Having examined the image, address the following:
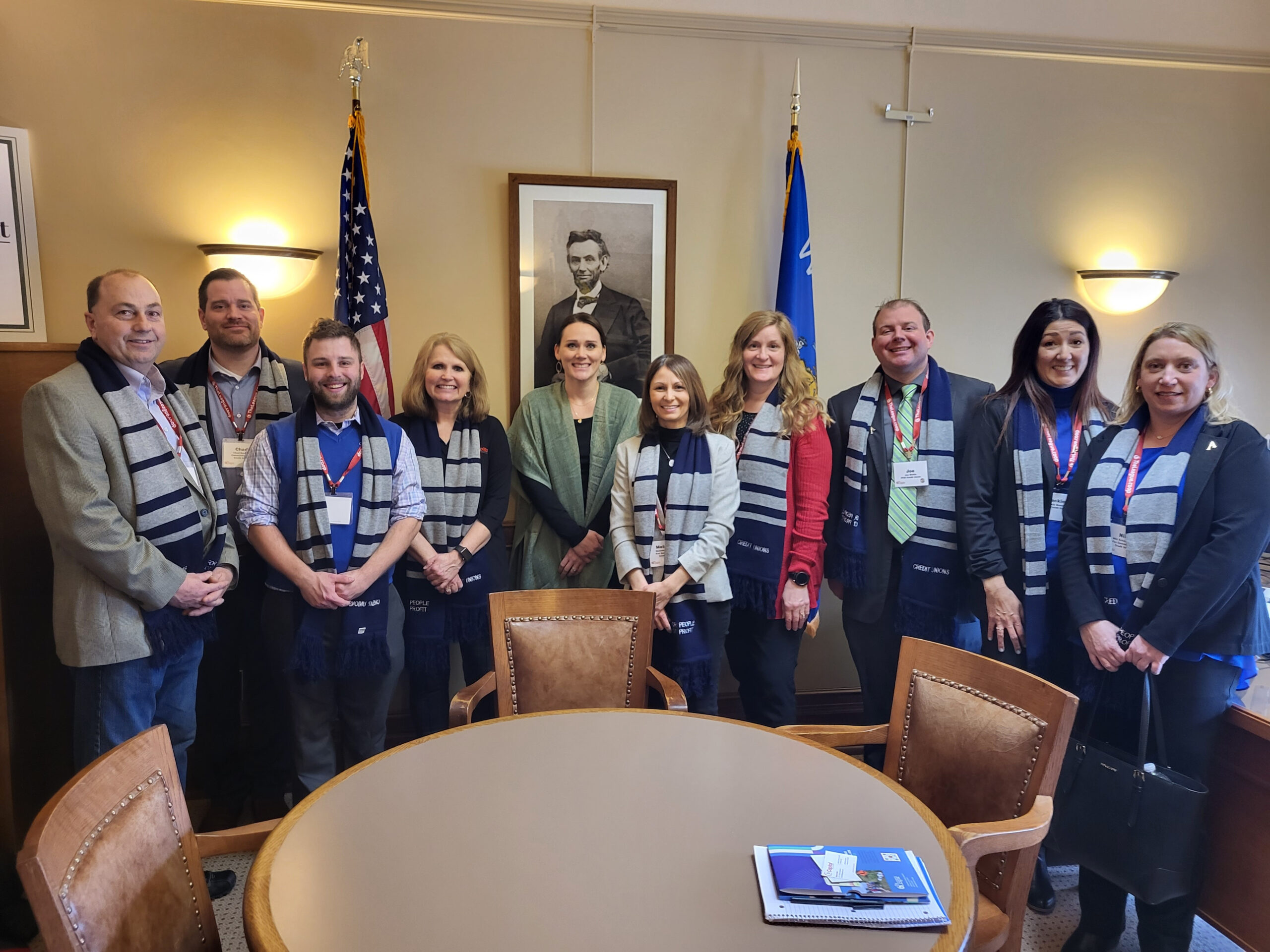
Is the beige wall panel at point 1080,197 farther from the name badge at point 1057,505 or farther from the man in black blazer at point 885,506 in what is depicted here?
the name badge at point 1057,505

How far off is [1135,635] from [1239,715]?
0.28 meters

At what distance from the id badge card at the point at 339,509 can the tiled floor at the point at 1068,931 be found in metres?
2.30

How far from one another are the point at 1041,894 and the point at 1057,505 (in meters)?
1.18

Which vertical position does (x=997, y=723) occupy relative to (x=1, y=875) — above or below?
above

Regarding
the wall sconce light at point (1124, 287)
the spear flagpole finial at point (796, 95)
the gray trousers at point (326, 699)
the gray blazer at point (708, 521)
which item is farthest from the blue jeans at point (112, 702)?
the wall sconce light at point (1124, 287)

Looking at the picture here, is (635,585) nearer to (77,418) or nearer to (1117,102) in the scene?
(77,418)

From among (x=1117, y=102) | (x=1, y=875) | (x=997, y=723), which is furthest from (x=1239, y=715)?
(x=1, y=875)

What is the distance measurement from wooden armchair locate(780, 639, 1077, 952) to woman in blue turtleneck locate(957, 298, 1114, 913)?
29.3 inches

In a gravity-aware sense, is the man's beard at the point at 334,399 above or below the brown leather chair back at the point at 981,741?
above

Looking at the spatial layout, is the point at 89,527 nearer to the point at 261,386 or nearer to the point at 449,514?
the point at 261,386

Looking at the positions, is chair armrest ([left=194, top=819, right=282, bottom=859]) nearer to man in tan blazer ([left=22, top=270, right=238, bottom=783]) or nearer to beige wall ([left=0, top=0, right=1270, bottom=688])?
man in tan blazer ([left=22, top=270, right=238, bottom=783])

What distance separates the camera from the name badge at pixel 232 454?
103 inches

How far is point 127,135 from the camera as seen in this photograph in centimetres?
316

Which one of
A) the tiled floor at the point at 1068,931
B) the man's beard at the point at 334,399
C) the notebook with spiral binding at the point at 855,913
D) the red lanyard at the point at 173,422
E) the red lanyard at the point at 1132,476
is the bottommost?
the tiled floor at the point at 1068,931
